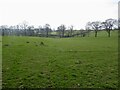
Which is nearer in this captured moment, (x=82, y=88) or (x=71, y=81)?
(x=82, y=88)

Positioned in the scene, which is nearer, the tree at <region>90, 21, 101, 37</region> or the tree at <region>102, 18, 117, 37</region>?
the tree at <region>102, 18, 117, 37</region>

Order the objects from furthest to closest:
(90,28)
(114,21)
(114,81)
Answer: (90,28) < (114,21) < (114,81)

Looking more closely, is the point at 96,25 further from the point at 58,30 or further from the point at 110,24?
the point at 58,30

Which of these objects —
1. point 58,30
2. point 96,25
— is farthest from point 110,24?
point 58,30

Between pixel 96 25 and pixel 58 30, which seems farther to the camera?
pixel 58 30

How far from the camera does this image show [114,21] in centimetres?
11356

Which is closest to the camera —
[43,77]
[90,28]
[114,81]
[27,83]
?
[27,83]

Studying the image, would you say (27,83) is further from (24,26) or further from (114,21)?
(24,26)

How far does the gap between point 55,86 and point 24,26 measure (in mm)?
136978

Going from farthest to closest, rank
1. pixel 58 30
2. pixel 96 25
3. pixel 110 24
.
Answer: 1. pixel 58 30
2. pixel 96 25
3. pixel 110 24

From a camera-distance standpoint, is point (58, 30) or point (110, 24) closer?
point (110, 24)

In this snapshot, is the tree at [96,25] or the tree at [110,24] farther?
the tree at [96,25]

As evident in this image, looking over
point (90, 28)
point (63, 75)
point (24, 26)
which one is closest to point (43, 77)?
point (63, 75)

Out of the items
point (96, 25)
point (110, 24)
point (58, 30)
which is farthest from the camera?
point (58, 30)
